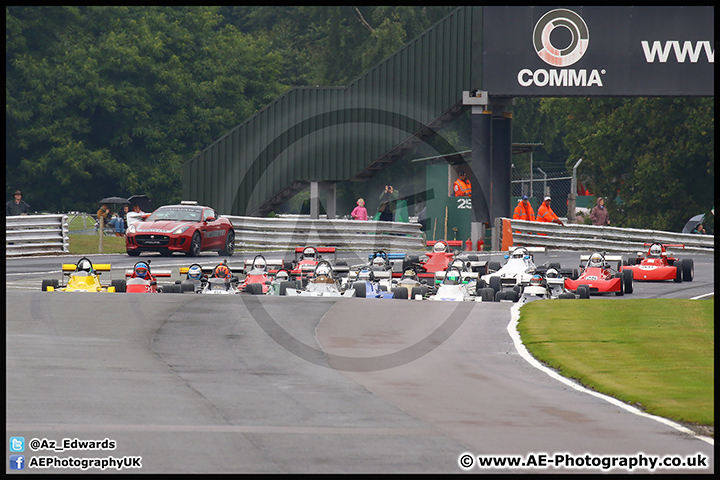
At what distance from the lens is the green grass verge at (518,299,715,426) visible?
12.9 metres

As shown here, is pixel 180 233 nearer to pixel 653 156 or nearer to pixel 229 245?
pixel 229 245

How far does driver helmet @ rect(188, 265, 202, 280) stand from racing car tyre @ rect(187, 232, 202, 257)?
782 centimetres

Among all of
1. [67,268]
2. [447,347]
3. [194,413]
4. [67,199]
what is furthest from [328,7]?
Answer: [194,413]

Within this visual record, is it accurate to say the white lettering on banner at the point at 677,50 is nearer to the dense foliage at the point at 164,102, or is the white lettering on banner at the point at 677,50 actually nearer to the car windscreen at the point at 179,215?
the dense foliage at the point at 164,102

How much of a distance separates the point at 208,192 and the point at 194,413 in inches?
1228

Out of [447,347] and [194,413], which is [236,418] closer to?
[194,413]

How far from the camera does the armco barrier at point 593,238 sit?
37.8m

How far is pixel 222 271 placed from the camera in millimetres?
26172

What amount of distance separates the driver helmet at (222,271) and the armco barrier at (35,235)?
10656 mm

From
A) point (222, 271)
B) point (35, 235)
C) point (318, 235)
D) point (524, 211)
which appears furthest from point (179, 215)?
point (524, 211)

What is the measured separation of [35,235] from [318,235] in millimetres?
9662

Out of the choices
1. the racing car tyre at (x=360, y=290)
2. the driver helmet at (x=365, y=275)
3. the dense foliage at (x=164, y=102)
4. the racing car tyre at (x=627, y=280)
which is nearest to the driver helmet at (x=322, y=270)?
the driver helmet at (x=365, y=275)

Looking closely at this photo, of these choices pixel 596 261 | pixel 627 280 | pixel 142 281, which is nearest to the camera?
pixel 142 281

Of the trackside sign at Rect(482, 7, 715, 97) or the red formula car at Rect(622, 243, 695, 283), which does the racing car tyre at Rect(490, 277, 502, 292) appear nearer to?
the red formula car at Rect(622, 243, 695, 283)
